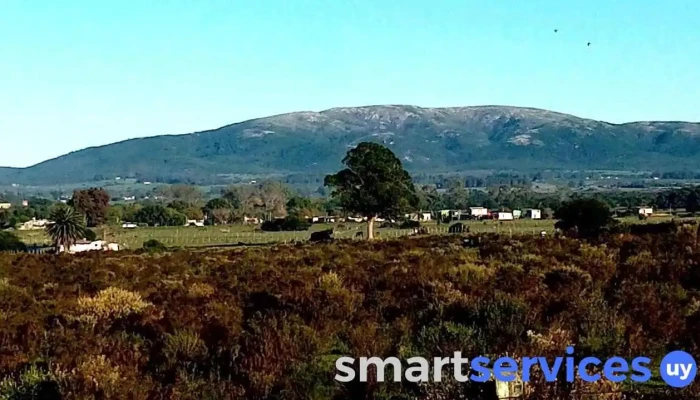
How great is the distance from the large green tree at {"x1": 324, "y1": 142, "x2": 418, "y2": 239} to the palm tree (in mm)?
19361

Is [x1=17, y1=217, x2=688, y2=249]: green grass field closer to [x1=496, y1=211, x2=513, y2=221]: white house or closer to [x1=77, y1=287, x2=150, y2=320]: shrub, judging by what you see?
[x1=496, y1=211, x2=513, y2=221]: white house

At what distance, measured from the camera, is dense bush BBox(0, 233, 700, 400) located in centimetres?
959

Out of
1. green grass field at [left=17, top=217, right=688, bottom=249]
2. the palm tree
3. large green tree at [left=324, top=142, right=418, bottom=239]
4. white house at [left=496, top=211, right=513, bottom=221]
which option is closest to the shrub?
green grass field at [left=17, top=217, right=688, bottom=249]

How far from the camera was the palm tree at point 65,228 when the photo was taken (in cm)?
6775

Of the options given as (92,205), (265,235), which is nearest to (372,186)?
(265,235)

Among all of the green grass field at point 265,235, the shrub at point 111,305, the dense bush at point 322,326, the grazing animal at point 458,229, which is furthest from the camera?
the grazing animal at point 458,229

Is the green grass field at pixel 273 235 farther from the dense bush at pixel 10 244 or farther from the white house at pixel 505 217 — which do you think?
the white house at pixel 505 217

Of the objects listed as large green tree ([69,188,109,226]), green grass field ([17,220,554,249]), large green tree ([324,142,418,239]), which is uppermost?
large green tree ([324,142,418,239])

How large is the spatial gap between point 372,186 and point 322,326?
177ft

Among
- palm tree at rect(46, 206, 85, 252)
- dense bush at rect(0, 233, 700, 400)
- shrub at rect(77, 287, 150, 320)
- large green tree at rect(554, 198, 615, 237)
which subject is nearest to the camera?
dense bush at rect(0, 233, 700, 400)

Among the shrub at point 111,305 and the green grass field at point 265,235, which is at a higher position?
the shrub at point 111,305

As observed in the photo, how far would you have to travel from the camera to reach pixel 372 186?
2586 inches

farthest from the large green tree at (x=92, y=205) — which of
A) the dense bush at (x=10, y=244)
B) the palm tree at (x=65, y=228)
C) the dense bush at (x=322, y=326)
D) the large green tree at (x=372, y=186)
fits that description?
the dense bush at (x=322, y=326)

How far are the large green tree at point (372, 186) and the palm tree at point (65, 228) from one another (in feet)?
63.5
